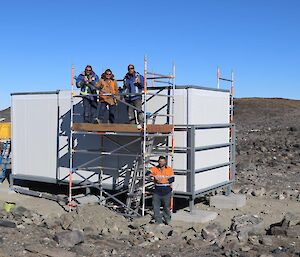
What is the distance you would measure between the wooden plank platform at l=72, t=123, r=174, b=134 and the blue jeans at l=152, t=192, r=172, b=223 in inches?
62.7

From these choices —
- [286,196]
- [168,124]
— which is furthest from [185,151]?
[286,196]

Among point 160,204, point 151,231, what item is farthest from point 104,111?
point 151,231

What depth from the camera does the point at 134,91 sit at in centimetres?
1249

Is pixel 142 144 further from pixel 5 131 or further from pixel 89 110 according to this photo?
pixel 5 131

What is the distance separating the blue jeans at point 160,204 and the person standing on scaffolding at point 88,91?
311 cm

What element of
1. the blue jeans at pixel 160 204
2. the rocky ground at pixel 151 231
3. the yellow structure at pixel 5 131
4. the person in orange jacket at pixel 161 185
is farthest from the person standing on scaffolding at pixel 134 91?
the yellow structure at pixel 5 131

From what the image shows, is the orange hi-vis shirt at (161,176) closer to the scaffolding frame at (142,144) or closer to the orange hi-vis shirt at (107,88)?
the scaffolding frame at (142,144)

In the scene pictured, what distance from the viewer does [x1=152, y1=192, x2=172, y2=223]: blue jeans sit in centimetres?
1147

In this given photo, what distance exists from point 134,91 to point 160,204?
9.71 feet

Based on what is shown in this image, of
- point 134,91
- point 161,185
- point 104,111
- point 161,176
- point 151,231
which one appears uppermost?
point 134,91

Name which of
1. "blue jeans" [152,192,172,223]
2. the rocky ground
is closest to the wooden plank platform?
"blue jeans" [152,192,172,223]

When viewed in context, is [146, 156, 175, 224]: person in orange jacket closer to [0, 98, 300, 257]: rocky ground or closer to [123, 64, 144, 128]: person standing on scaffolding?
[0, 98, 300, 257]: rocky ground

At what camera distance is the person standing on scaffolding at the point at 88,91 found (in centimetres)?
1302

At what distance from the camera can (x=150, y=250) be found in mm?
9250
